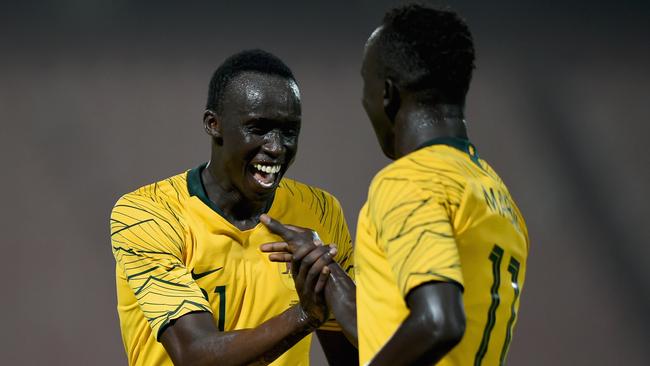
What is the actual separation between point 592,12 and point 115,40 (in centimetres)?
193

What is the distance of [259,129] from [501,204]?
2.69ft

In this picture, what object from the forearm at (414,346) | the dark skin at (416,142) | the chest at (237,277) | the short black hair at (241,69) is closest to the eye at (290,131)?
the short black hair at (241,69)

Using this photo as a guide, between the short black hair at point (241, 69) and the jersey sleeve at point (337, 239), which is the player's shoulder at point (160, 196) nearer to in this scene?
the short black hair at point (241, 69)

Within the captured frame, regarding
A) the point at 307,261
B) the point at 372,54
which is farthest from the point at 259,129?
the point at 372,54

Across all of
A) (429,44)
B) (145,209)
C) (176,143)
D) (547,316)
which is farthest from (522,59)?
(429,44)

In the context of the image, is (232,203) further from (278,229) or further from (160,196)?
(278,229)

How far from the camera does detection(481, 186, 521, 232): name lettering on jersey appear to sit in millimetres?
1318

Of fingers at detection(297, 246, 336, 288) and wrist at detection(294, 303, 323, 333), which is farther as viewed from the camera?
wrist at detection(294, 303, 323, 333)

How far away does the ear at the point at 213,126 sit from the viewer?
2133 millimetres

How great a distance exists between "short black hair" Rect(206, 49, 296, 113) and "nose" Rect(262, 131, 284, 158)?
0.15 meters

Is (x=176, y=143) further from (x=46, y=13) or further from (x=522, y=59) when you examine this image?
(x=522, y=59)

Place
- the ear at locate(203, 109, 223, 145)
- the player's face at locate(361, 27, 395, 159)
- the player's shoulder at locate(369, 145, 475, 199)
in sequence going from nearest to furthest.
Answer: the player's shoulder at locate(369, 145, 475, 199) < the player's face at locate(361, 27, 395, 159) < the ear at locate(203, 109, 223, 145)

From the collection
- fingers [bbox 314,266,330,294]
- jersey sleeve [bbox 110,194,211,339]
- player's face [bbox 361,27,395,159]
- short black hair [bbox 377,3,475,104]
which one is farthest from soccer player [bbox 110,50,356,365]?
short black hair [bbox 377,3,475,104]

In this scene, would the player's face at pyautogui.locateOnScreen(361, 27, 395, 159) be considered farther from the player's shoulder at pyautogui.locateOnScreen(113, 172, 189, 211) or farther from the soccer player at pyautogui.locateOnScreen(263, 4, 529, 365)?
the player's shoulder at pyautogui.locateOnScreen(113, 172, 189, 211)
